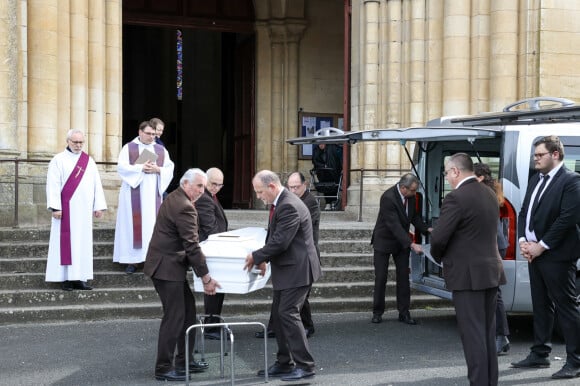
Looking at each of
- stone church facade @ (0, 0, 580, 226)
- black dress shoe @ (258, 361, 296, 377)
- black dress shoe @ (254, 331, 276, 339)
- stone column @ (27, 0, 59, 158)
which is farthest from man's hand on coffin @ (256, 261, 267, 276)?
stone column @ (27, 0, 59, 158)

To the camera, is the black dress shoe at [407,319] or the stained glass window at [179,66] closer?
the black dress shoe at [407,319]

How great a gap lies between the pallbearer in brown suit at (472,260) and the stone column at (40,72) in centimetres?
699

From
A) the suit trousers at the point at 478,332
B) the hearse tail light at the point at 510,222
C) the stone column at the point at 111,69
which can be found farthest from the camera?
the stone column at the point at 111,69

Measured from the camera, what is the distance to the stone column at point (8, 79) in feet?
37.9

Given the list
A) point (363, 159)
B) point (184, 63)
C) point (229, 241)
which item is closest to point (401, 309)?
point (229, 241)

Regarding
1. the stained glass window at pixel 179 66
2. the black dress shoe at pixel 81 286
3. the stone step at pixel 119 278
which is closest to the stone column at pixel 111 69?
the stone step at pixel 119 278

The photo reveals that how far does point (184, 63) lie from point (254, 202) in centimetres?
1142

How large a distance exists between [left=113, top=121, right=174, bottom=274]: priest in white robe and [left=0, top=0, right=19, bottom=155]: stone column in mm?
1775

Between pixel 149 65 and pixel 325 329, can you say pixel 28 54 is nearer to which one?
pixel 325 329

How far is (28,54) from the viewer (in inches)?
471

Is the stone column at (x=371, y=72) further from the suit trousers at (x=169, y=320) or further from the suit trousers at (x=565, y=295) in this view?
the suit trousers at (x=169, y=320)

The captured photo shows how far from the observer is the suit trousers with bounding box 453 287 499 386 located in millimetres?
6453

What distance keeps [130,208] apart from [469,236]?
17.3 feet

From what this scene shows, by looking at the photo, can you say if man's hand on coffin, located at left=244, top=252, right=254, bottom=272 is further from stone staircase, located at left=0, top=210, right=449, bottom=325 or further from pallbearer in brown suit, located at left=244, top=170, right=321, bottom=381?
stone staircase, located at left=0, top=210, right=449, bottom=325
